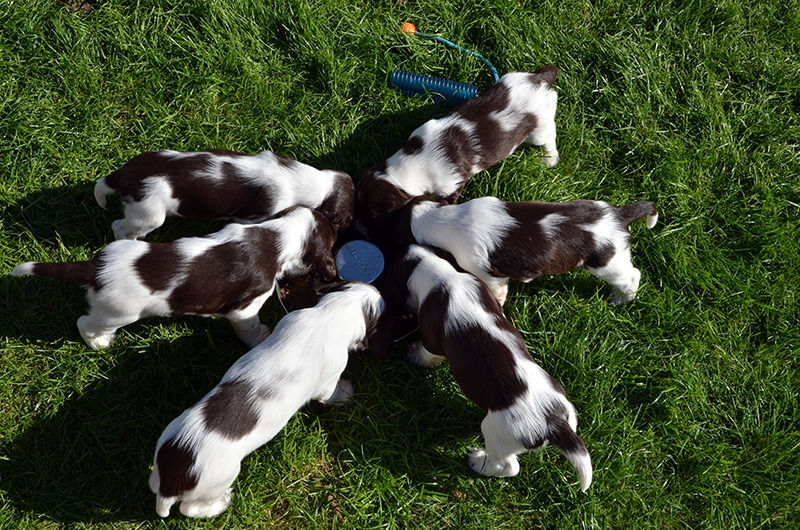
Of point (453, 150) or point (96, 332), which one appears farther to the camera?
point (453, 150)

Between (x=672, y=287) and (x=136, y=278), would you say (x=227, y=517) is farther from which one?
(x=672, y=287)

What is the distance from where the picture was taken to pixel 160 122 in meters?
4.56

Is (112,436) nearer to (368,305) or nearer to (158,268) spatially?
(158,268)

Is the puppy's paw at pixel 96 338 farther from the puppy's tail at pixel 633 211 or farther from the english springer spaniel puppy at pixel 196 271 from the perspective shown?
the puppy's tail at pixel 633 211

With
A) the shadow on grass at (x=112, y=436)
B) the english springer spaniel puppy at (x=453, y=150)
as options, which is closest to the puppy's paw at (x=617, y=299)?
the english springer spaniel puppy at (x=453, y=150)

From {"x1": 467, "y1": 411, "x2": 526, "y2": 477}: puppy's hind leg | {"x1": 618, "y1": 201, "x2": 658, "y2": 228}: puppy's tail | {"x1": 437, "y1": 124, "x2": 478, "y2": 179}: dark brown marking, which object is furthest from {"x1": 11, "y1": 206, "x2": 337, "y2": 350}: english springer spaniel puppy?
{"x1": 618, "y1": 201, "x2": 658, "y2": 228}: puppy's tail

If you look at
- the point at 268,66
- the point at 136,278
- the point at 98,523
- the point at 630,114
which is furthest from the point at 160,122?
the point at 630,114

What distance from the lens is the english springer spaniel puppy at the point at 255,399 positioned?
3.06 m

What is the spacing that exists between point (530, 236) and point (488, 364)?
876 mm

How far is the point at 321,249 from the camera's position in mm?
3881

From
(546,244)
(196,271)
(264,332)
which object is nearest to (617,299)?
(546,244)

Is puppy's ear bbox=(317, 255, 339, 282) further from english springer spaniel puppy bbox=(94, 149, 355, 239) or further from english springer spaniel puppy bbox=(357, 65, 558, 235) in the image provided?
english springer spaniel puppy bbox=(357, 65, 558, 235)

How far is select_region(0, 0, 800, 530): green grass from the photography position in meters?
3.74

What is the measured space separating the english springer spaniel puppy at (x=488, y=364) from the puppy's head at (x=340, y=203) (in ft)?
1.85
